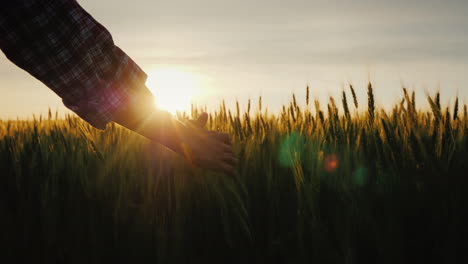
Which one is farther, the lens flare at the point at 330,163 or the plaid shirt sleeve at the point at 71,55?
the lens flare at the point at 330,163

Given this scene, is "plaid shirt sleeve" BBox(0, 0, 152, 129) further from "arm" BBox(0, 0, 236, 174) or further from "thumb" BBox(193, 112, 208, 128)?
"thumb" BBox(193, 112, 208, 128)

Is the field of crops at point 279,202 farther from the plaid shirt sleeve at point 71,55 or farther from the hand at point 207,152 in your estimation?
the plaid shirt sleeve at point 71,55

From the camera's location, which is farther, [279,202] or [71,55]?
[279,202]

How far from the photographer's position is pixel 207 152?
1.18 metres

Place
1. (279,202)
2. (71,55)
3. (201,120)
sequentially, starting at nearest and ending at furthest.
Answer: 1. (71,55)
2. (279,202)
3. (201,120)

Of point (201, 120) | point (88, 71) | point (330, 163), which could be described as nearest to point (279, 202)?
point (330, 163)

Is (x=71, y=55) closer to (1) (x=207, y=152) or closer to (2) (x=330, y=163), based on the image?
(1) (x=207, y=152)

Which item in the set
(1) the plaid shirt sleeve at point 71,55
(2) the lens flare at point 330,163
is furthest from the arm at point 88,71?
(2) the lens flare at point 330,163

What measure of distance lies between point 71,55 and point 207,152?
0.49m

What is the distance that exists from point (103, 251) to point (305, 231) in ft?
2.34

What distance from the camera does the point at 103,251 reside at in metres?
1.25

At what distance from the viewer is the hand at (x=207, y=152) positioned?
116 centimetres

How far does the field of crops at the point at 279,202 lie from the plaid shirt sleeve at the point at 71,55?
39 centimetres

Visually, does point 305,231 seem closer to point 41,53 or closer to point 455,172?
point 455,172
